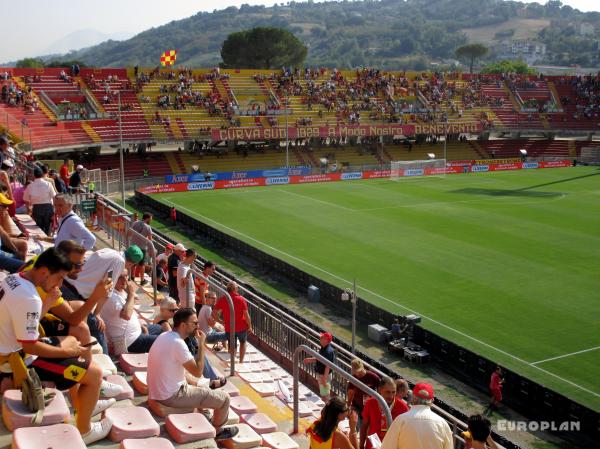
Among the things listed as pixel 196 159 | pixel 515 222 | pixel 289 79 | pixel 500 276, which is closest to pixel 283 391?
pixel 500 276

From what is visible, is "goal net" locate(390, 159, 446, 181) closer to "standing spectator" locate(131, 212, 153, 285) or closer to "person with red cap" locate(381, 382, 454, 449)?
"standing spectator" locate(131, 212, 153, 285)

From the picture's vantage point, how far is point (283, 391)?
32.1 ft

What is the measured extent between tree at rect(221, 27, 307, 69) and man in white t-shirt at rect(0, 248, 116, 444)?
109583mm

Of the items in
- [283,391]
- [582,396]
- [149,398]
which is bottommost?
[582,396]

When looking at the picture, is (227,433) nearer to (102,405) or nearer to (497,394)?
(102,405)

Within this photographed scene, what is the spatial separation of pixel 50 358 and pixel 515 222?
34.2 meters

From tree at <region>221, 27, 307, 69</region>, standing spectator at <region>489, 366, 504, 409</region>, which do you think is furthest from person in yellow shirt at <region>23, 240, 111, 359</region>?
tree at <region>221, 27, 307, 69</region>

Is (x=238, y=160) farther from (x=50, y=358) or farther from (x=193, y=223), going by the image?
(x=50, y=358)

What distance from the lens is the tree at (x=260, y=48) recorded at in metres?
112

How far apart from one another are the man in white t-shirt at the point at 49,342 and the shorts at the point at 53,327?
21cm

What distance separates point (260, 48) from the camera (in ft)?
370

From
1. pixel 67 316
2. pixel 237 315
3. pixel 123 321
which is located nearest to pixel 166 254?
pixel 237 315

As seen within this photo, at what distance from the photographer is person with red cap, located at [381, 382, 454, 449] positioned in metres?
5.88

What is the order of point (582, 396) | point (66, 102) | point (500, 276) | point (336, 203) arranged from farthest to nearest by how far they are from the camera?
1. point (66, 102)
2. point (336, 203)
3. point (500, 276)
4. point (582, 396)
